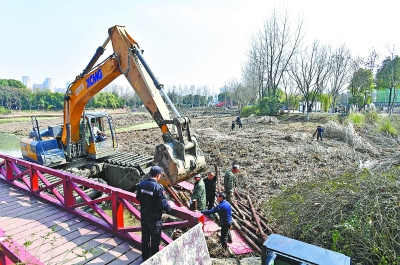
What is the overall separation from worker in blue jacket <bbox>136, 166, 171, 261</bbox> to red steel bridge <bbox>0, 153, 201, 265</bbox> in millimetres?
276

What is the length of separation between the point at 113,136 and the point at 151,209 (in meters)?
6.55

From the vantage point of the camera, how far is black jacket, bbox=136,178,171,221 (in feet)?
12.7

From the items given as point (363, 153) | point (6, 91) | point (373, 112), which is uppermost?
point (6, 91)

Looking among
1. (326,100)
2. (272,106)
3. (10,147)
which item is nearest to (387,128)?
(272,106)

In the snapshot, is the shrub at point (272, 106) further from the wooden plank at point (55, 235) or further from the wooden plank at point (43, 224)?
the wooden plank at point (55, 235)

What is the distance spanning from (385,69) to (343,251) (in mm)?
34033

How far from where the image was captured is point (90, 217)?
5133 mm

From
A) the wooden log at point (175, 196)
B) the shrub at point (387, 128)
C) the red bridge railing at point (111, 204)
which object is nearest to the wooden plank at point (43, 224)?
the red bridge railing at point (111, 204)

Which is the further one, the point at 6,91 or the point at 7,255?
the point at 6,91

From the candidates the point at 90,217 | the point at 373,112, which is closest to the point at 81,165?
the point at 90,217

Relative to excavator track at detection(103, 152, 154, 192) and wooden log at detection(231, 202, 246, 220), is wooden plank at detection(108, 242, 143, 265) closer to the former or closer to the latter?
wooden log at detection(231, 202, 246, 220)

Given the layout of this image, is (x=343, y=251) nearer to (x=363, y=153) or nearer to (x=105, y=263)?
(x=105, y=263)

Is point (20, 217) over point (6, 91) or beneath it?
beneath

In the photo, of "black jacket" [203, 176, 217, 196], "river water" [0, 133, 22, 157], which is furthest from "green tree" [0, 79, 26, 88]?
"black jacket" [203, 176, 217, 196]
